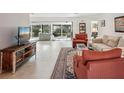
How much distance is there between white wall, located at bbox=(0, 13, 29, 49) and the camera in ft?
15.9

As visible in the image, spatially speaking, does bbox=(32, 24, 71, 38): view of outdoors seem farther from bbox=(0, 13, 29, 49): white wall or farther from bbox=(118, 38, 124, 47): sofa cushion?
bbox=(118, 38, 124, 47): sofa cushion

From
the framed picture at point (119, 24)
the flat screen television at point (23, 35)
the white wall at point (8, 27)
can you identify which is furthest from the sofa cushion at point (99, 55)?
the framed picture at point (119, 24)

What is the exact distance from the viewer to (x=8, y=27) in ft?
17.4

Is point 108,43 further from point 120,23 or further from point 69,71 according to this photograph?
point 69,71

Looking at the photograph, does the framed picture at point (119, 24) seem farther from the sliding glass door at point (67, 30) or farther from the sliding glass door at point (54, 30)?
the sliding glass door at point (67, 30)

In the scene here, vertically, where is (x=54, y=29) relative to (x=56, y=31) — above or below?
above

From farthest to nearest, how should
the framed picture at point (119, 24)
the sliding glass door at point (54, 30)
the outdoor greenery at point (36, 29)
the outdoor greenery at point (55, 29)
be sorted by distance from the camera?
the outdoor greenery at point (36, 29), the outdoor greenery at point (55, 29), the sliding glass door at point (54, 30), the framed picture at point (119, 24)

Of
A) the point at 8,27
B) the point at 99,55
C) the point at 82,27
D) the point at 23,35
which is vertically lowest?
the point at 99,55

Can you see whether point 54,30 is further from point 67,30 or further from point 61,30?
point 67,30

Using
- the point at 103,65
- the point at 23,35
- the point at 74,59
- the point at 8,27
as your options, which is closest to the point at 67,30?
the point at 23,35

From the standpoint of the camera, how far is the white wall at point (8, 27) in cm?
484
